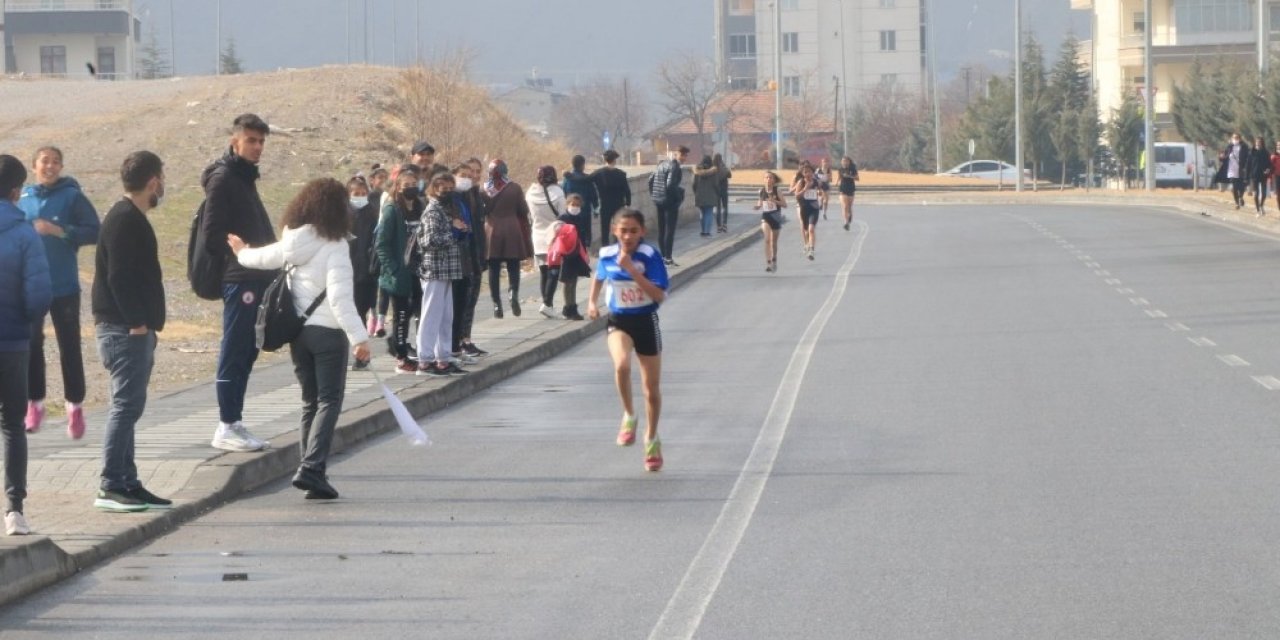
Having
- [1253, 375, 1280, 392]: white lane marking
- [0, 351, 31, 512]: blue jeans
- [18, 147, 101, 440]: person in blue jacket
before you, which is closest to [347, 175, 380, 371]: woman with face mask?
[18, 147, 101, 440]: person in blue jacket

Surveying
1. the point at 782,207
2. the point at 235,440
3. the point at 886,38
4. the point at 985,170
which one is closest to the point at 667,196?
the point at 782,207

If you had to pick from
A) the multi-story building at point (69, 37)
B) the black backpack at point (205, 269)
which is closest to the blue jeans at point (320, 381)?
the black backpack at point (205, 269)

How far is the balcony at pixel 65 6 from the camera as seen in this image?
118562mm

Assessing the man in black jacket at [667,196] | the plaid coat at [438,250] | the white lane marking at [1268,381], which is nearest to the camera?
the white lane marking at [1268,381]

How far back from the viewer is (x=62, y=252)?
1310 centimetres

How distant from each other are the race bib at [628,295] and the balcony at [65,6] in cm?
11185

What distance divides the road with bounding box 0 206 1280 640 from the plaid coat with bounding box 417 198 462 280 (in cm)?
111

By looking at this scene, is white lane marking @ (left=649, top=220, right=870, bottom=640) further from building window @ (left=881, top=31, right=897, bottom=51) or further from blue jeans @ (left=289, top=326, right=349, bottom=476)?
building window @ (left=881, top=31, right=897, bottom=51)

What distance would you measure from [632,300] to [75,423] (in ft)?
12.2

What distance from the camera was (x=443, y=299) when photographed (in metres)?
16.6

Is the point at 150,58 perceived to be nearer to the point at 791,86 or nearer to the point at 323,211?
the point at 791,86

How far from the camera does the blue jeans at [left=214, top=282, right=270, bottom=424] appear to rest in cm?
1192

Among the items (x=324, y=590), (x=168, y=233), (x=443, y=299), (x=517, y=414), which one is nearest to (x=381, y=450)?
(x=517, y=414)

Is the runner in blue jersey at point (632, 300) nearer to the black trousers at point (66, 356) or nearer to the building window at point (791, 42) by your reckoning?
the black trousers at point (66, 356)
